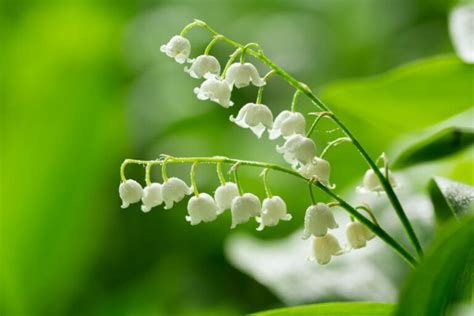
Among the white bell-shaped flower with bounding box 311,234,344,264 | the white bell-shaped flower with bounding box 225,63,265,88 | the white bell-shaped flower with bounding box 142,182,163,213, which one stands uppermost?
the white bell-shaped flower with bounding box 225,63,265,88

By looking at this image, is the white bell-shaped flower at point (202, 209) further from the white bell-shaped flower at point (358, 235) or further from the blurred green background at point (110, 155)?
the blurred green background at point (110, 155)

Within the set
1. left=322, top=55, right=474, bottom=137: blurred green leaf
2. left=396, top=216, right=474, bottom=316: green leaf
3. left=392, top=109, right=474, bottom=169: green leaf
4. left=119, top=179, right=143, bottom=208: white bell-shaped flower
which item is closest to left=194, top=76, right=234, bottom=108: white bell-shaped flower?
left=119, top=179, right=143, bottom=208: white bell-shaped flower

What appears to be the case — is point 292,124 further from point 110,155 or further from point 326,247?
point 110,155

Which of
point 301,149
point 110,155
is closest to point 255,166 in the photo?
point 301,149

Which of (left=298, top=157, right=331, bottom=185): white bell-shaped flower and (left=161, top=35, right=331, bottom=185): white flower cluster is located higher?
(left=161, top=35, right=331, bottom=185): white flower cluster

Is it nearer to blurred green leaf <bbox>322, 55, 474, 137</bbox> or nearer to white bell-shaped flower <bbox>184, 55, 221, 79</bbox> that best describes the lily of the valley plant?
white bell-shaped flower <bbox>184, 55, 221, 79</bbox>

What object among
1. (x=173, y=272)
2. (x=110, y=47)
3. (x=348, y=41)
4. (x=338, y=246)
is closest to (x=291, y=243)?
(x=173, y=272)
